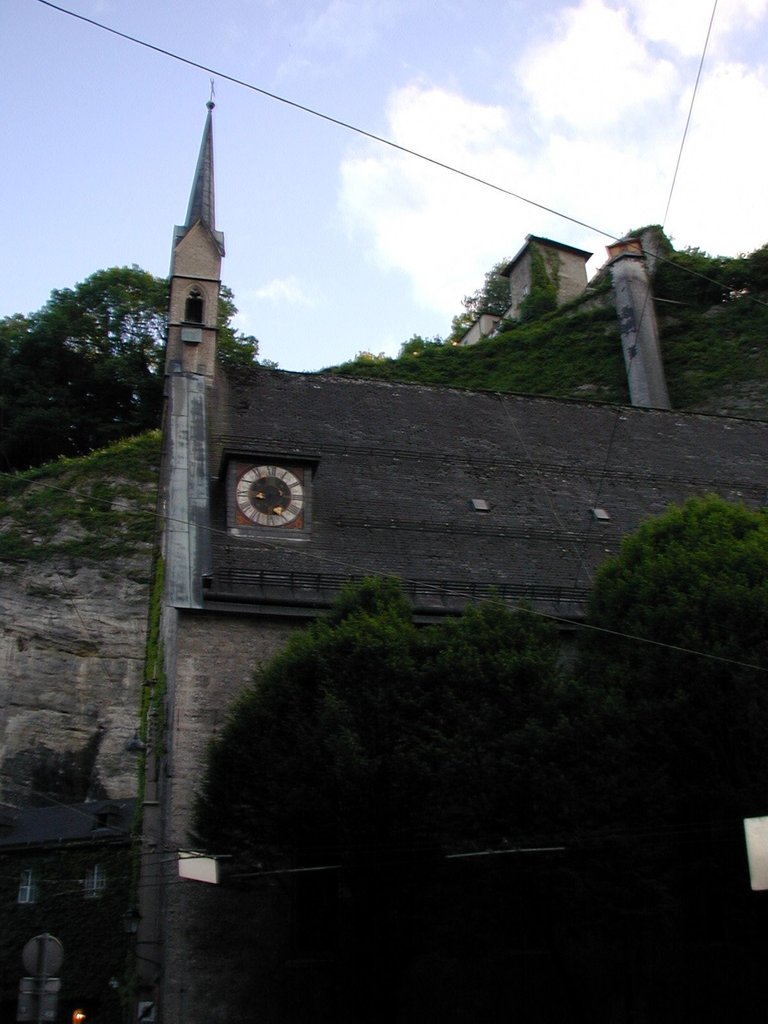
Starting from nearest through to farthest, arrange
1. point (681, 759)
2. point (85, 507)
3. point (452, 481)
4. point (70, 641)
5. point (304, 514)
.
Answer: point (681, 759) → point (304, 514) → point (452, 481) → point (70, 641) → point (85, 507)

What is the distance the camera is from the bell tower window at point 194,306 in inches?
991

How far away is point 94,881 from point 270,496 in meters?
16.5

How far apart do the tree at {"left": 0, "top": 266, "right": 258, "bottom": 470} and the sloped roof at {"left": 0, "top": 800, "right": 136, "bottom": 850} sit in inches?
629

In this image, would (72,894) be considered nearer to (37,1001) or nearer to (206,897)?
(206,897)

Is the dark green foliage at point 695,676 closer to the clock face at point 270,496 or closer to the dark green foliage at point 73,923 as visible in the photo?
the clock face at point 270,496

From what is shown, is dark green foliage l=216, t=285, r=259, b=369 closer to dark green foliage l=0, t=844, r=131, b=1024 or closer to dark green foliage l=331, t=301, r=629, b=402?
dark green foliage l=331, t=301, r=629, b=402

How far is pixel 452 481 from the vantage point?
22016 mm

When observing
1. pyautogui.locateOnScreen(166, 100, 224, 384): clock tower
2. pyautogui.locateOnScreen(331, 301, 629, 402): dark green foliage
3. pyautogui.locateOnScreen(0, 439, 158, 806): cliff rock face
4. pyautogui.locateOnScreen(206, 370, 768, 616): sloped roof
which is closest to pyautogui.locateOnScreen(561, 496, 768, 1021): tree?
pyautogui.locateOnScreen(206, 370, 768, 616): sloped roof

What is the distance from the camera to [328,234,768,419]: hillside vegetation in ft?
131

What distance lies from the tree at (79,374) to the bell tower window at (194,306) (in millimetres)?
17942

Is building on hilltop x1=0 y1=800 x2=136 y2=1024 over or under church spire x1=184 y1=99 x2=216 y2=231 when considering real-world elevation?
under

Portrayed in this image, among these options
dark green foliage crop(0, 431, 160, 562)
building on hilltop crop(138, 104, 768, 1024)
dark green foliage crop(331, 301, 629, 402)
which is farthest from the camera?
dark green foliage crop(331, 301, 629, 402)

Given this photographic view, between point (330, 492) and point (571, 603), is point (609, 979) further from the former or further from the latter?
point (330, 492)

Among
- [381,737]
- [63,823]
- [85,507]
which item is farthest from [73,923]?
[381,737]
